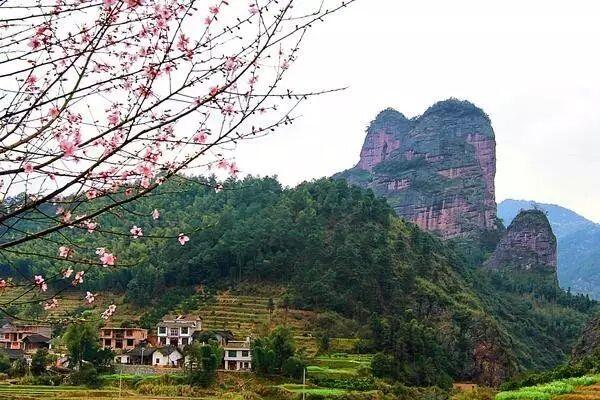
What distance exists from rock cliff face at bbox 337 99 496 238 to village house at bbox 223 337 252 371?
63.5 metres

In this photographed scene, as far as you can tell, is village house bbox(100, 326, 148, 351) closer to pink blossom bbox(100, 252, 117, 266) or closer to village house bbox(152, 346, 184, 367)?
village house bbox(152, 346, 184, 367)

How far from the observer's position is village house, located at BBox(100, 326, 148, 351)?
135 feet

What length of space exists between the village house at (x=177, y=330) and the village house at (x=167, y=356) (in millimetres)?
885

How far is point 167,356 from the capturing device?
3822 cm

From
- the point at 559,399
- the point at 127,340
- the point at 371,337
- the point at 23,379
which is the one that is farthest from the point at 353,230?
the point at 559,399

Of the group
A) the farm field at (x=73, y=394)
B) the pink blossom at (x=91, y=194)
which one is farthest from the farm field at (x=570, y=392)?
the farm field at (x=73, y=394)

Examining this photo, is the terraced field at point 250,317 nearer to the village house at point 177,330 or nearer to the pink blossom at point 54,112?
the village house at point 177,330

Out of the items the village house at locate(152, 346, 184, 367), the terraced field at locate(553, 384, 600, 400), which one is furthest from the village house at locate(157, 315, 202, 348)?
the terraced field at locate(553, 384, 600, 400)

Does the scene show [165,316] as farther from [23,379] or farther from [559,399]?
[559,399]

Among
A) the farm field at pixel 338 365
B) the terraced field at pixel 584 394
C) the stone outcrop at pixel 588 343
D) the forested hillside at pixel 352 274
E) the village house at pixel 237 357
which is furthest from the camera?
the forested hillside at pixel 352 274

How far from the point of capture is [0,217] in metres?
2.71

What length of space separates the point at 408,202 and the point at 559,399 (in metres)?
88.8

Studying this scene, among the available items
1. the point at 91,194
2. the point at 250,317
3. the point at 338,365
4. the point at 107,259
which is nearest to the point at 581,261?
the point at 250,317

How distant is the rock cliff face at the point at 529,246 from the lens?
83.9 m
